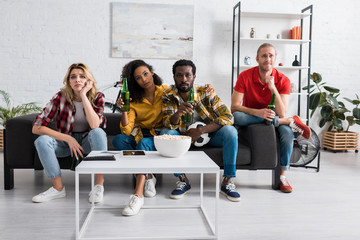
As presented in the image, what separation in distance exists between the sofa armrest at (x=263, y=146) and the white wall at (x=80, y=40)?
214cm

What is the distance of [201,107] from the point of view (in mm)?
2480

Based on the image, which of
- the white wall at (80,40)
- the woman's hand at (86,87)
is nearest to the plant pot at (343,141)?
the white wall at (80,40)

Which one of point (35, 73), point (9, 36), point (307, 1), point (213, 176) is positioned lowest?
point (213, 176)

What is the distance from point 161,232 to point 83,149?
0.89 meters

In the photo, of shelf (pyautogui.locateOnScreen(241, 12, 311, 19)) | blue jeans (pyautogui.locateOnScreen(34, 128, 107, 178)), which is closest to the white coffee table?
blue jeans (pyautogui.locateOnScreen(34, 128, 107, 178))

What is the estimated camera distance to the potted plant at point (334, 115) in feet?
14.2

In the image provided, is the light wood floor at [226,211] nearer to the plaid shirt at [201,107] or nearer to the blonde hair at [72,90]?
the plaid shirt at [201,107]

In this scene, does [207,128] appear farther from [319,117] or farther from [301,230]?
[319,117]

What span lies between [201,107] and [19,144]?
1.26 m

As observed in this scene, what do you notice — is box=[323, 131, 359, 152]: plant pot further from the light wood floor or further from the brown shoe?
the brown shoe

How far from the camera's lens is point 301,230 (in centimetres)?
175

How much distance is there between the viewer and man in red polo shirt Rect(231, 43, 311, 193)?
2498mm

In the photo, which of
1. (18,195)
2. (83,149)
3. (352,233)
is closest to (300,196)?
(352,233)

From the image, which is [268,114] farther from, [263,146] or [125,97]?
[125,97]
